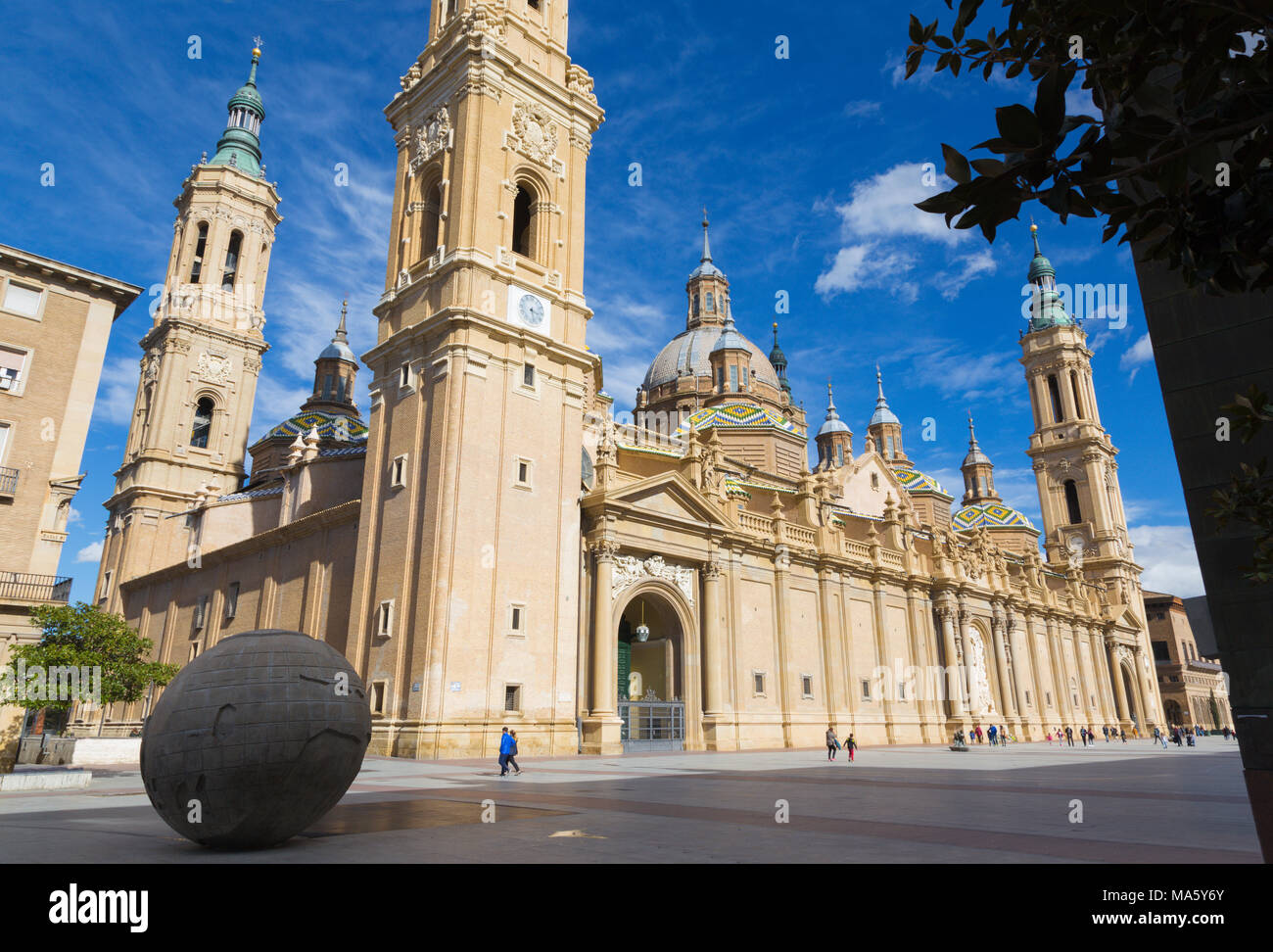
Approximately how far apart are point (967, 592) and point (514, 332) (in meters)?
34.8

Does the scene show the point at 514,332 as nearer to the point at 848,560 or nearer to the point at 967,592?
the point at 848,560

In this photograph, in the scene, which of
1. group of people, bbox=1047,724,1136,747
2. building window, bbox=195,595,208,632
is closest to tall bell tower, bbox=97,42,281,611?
building window, bbox=195,595,208,632

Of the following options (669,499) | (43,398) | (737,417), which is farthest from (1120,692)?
(43,398)

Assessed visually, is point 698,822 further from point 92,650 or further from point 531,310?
point 531,310

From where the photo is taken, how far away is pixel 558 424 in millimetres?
31859

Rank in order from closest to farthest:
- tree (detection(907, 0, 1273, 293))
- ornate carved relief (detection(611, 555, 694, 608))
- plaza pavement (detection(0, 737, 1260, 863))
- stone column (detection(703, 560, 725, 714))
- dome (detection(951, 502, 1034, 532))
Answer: tree (detection(907, 0, 1273, 293)) < plaza pavement (detection(0, 737, 1260, 863)) < ornate carved relief (detection(611, 555, 694, 608)) < stone column (detection(703, 560, 725, 714)) < dome (detection(951, 502, 1034, 532))

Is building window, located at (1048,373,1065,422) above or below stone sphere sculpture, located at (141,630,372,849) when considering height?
above

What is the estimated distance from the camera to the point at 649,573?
34.4 metres

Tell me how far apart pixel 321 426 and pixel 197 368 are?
8.79 metres

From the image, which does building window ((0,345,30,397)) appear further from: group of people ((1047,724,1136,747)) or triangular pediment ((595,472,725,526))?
group of people ((1047,724,1136,747))

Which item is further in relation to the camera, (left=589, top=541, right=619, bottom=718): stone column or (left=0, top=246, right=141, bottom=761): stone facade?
(left=589, top=541, right=619, bottom=718): stone column

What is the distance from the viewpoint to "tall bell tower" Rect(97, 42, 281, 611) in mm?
50562
